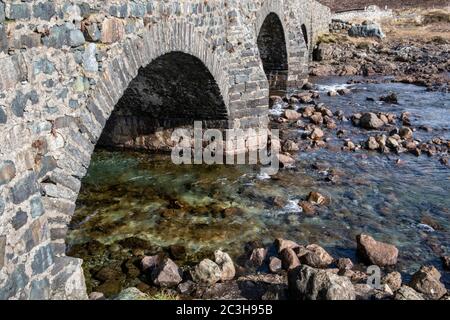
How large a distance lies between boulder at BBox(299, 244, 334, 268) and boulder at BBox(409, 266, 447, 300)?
1.32 m

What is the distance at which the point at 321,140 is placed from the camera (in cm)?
1420

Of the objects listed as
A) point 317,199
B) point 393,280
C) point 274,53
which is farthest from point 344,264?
point 274,53

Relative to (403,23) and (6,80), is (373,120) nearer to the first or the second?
(6,80)

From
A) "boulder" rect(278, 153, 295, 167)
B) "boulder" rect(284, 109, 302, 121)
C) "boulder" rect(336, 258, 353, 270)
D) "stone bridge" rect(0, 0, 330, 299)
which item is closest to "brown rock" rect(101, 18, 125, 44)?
"stone bridge" rect(0, 0, 330, 299)

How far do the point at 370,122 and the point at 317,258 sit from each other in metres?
9.02

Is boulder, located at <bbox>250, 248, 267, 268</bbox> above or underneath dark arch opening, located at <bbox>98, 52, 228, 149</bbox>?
underneath

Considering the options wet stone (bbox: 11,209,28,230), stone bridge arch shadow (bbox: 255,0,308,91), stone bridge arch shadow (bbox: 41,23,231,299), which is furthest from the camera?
stone bridge arch shadow (bbox: 255,0,308,91)

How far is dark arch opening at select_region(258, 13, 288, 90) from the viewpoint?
65.5 ft

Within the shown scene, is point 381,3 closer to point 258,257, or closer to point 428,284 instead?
point 258,257

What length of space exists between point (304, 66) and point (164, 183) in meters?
13.3

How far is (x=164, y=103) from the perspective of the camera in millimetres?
12398

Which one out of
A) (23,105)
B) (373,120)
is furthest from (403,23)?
(23,105)

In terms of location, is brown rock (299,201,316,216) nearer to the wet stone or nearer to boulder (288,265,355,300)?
boulder (288,265,355,300)

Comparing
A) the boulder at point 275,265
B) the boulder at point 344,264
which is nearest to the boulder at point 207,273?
the boulder at point 275,265
